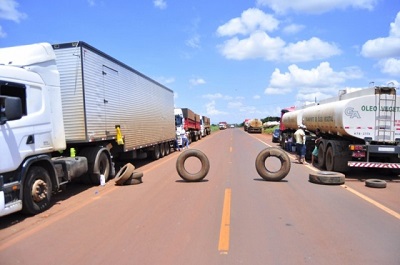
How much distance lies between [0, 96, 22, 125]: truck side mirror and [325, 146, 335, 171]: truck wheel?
34.2 ft

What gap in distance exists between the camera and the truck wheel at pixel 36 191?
7.20 m

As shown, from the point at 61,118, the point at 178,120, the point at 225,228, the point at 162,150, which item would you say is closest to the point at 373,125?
the point at 225,228

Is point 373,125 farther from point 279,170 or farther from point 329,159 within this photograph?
point 279,170

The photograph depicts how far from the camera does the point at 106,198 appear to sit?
9039mm

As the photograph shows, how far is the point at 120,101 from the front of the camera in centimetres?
1357

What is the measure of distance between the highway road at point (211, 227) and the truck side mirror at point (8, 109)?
77.5 inches

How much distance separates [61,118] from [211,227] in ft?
15.7

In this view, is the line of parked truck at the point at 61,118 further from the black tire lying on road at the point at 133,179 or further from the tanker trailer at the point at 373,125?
the tanker trailer at the point at 373,125

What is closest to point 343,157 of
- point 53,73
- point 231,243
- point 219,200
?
point 219,200

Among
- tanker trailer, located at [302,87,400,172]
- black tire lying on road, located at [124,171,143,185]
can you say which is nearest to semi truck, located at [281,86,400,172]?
tanker trailer, located at [302,87,400,172]

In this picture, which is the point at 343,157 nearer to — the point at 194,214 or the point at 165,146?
the point at 194,214

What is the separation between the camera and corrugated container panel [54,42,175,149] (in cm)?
1079

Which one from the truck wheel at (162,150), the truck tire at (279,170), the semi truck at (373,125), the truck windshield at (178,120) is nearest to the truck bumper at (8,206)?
the truck tire at (279,170)

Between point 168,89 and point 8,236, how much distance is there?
1768cm
